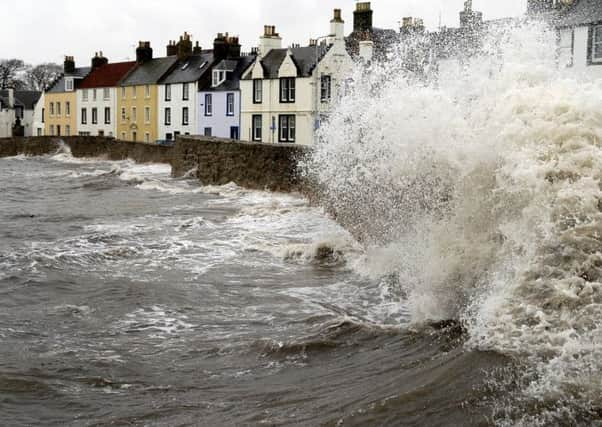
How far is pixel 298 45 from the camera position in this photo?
47125 millimetres

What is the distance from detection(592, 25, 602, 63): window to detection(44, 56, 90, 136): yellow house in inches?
1855

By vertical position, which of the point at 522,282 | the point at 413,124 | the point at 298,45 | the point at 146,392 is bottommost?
the point at 146,392

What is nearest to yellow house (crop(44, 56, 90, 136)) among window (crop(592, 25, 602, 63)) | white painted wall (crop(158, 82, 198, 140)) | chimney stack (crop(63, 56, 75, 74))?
chimney stack (crop(63, 56, 75, 74))

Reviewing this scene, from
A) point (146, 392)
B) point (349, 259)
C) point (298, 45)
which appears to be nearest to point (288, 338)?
point (146, 392)

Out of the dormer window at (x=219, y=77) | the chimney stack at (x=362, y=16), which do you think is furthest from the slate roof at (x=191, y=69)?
the chimney stack at (x=362, y=16)

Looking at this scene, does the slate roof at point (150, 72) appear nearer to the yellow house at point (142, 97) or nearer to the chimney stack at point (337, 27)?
the yellow house at point (142, 97)

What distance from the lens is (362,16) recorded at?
4178 centimetres

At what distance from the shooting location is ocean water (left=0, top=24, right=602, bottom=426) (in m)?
6.18

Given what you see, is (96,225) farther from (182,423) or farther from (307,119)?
(307,119)

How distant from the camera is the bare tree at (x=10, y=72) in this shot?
100250 millimetres

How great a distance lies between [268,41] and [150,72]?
591 inches

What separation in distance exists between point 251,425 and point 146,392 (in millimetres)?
1391

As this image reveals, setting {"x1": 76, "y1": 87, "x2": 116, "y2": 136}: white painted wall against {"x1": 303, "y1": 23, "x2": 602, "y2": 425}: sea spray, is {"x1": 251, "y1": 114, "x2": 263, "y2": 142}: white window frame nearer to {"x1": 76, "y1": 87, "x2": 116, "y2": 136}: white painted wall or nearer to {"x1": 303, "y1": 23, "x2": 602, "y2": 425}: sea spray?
{"x1": 76, "y1": 87, "x2": 116, "y2": 136}: white painted wall

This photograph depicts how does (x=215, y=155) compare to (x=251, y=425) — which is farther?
(x=215, y=155)
